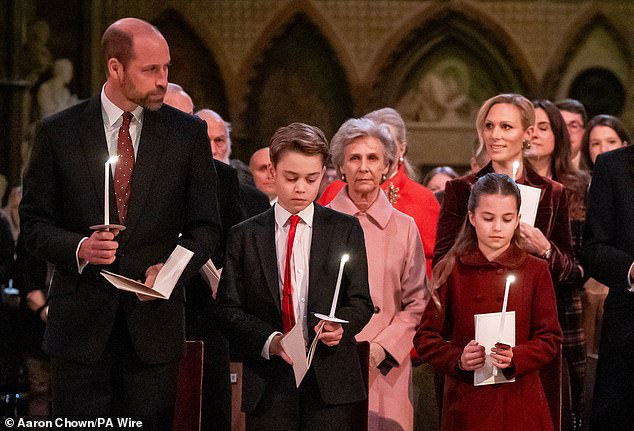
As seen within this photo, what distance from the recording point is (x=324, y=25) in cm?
1094

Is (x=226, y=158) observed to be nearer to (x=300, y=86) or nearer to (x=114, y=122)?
(x=114, y=122)

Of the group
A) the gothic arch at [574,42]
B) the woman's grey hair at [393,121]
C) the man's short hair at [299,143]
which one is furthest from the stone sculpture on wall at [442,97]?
the man's short hair at [299,143]

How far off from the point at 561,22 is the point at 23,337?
255 inches

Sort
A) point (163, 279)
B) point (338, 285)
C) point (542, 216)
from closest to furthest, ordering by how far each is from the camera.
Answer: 1. point (163, 279)
2. point (338, 285)
3. point (542, 216)

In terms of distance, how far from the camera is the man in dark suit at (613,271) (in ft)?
12.8

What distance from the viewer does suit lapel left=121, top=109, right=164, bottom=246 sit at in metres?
3.47

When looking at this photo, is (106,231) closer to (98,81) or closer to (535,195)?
(535,195)

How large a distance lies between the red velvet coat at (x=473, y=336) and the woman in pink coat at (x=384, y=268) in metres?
0.43

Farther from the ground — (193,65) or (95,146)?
(193,65)

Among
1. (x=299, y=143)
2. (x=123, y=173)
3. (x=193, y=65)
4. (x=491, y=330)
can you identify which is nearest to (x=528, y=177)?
(x=491, y=330)

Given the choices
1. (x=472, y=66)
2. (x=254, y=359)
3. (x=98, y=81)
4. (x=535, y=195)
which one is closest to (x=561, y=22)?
(x=472, y=66)

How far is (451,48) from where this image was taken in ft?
37.1

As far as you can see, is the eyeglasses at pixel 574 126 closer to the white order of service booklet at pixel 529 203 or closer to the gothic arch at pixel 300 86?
the white order of service booklet at pixel 529 203

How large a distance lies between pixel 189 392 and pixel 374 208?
1176 millimetres
